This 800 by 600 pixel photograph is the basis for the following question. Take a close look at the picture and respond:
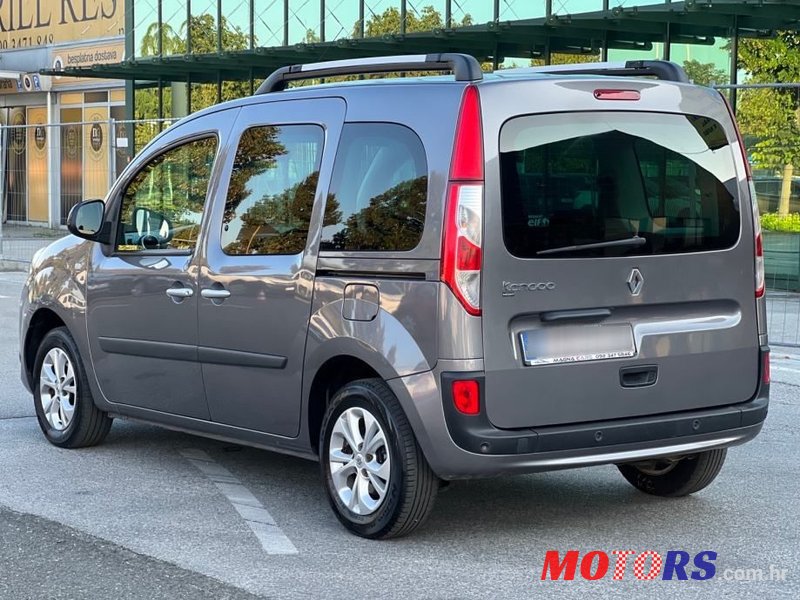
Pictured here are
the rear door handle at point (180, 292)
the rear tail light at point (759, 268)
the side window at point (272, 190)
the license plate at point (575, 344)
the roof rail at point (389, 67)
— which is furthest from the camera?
the rear door handle at point (180, 292)

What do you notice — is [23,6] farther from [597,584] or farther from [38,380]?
[597,584]

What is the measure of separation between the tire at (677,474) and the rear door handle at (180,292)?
221cm

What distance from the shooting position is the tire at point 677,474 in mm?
6148

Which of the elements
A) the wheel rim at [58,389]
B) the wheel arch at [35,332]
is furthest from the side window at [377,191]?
the wheel arch at [35,332]

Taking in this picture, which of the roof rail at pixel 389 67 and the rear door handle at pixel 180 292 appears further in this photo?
the rear door handle at pixel 180 292

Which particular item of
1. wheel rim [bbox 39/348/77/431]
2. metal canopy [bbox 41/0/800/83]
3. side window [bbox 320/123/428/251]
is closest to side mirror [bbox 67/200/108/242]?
wheel rim [bbox 39/348/77/431]

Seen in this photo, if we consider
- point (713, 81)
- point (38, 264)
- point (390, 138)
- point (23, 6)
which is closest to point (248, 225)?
point (390, 138)

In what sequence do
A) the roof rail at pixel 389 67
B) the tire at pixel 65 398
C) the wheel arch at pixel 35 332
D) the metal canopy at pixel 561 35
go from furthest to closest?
the metal canopy at pixel 561 35 < the wheel arch at pixel 35 332 < the tire at pixel 65 398 < the roof rail at pixel 389 67

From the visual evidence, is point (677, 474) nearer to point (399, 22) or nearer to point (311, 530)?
point (311, 530)

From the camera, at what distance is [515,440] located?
5.20 m

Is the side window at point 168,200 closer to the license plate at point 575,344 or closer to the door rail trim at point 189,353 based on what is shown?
the door rail trim at point 189,353

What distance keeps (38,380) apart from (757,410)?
403 centimetres

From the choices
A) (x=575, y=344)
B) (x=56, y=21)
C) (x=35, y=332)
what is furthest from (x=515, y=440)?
(x=56, y=21)

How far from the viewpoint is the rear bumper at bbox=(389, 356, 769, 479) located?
5.18 meters
